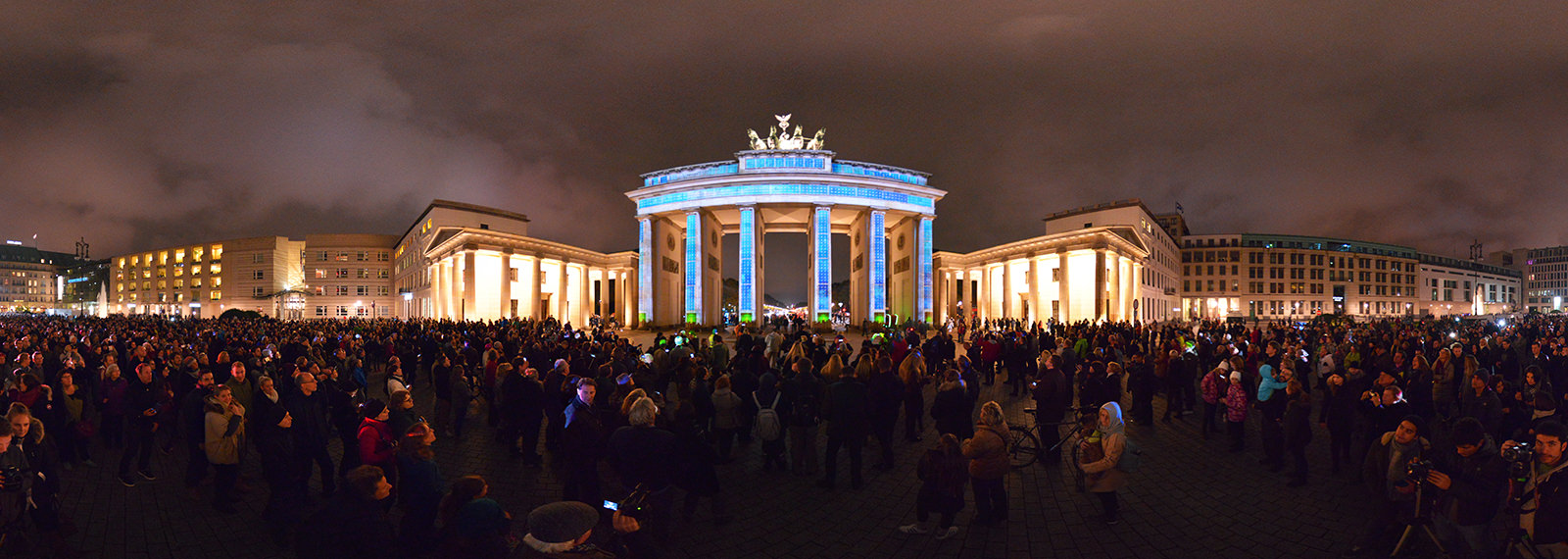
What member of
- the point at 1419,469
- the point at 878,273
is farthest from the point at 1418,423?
the point at 878,273

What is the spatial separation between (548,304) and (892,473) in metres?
52.4

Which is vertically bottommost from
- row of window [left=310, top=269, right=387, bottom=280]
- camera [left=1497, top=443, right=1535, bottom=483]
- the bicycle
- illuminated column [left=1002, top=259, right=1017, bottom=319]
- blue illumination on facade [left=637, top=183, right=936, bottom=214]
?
the bicycle

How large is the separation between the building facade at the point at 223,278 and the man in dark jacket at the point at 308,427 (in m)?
87.2

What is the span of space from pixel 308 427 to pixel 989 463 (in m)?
7.15

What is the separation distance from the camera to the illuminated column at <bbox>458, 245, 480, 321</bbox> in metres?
43.9

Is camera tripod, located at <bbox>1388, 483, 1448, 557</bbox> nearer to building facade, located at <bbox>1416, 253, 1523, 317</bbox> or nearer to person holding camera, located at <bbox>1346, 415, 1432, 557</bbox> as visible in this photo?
person holding camera, located at <bbox>1346, 415, 1432, 557</bbox>

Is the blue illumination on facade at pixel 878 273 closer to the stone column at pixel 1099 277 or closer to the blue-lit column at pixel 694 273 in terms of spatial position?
the blue-lit column at pixel 694 273

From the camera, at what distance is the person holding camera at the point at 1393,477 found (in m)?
5.05

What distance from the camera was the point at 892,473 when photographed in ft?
26.0

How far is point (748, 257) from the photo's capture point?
1804 inches

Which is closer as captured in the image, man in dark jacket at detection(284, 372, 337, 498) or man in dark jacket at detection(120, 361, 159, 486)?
man in dark jacket at detection(284, 372, 337, 498)

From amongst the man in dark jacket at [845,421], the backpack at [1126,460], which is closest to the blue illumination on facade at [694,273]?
the man in dark jacket at [845,421]

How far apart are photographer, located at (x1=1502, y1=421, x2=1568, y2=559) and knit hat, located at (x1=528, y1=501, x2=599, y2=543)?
6.78 metres

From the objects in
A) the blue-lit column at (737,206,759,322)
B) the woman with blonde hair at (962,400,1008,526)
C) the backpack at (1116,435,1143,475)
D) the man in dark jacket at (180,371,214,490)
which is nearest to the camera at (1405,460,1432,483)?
the backpack at (1116,435,1143,475)
